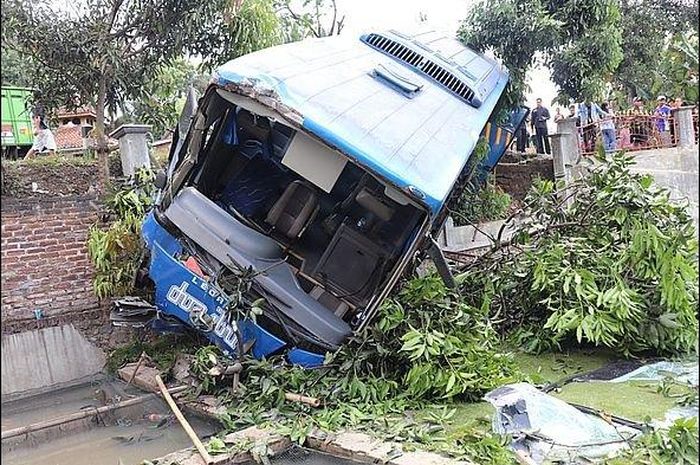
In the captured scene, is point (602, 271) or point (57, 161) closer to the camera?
point (602, 271)

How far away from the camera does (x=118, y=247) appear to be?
626cm

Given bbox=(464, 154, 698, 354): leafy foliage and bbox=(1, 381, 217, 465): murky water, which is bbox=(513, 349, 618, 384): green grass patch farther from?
bbox=(1, 381, 217, 465): murky water

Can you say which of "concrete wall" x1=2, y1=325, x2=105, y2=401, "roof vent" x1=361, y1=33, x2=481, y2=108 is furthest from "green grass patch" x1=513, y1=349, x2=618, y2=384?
"concrete wall" x1=2, y1=325, x2=105, y2=401

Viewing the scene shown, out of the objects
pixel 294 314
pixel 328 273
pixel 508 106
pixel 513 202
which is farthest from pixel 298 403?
pixel 513 202

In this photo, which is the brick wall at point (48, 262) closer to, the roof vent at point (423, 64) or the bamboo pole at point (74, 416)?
the bamboo pole at point (74, 416)

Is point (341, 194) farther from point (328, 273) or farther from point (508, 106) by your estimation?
point (508, 106)

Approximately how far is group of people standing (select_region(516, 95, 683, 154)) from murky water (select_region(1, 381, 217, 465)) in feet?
24.0

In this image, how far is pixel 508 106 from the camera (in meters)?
8.16

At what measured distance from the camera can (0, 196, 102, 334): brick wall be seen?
19.5 feet

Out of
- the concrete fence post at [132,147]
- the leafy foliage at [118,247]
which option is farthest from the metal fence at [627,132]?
the leafy foliage at [118,247]

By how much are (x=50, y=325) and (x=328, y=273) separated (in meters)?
2.69

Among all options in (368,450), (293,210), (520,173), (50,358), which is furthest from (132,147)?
(520,173)

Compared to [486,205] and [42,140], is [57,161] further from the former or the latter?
[486,205]

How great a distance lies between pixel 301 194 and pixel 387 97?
3.88 ft
